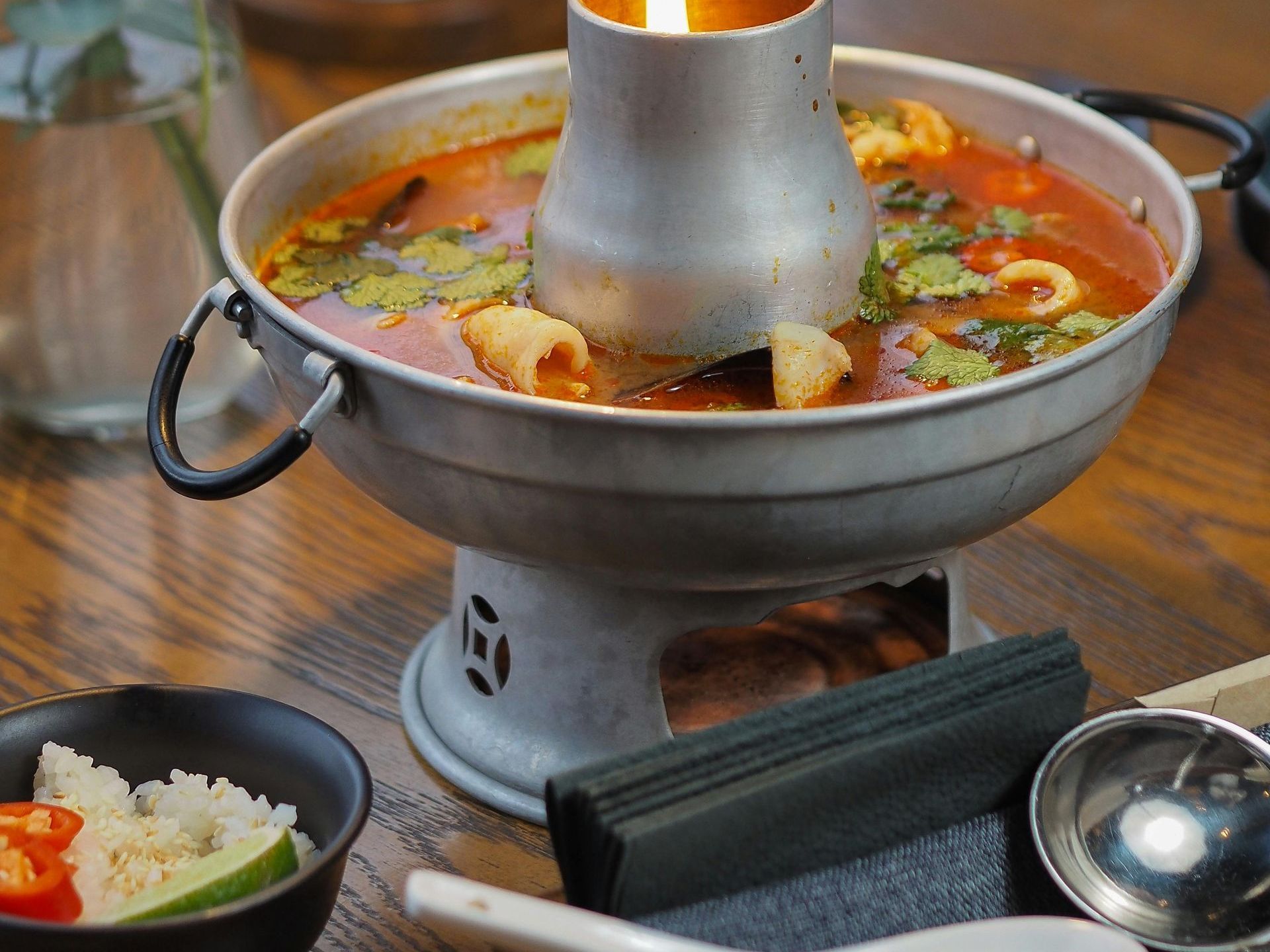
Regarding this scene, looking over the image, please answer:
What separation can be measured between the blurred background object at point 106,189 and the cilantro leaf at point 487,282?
1.99ft

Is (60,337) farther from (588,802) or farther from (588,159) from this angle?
(588,802)

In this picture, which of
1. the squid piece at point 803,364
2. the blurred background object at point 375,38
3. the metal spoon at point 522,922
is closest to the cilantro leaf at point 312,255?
the squid piece at point 803,364

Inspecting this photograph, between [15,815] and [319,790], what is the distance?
7.6 inches

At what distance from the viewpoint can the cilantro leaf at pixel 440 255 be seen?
4.08 feet

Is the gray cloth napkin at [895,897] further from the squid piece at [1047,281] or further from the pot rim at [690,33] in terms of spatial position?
the pot rim at [690,33]

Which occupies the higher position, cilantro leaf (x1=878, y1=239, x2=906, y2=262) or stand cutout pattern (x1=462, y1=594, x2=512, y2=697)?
cilantro leaf (x1=878, y1=239, x2=906, y2=262)

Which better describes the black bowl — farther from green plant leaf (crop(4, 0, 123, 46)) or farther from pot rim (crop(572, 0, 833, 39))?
green plant leaf (crop(4, 0, 123, 46))

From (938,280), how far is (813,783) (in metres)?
0.50

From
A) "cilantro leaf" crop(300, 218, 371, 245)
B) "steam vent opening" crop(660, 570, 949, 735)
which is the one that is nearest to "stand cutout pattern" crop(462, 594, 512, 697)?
"steam vent opening" crop(660, 570, 949, 735)

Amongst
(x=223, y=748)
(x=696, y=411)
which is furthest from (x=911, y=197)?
(x=223, y=748)

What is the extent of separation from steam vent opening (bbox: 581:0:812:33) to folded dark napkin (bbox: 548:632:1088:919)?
534 mm

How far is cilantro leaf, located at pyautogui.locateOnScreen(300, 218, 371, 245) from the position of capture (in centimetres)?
130

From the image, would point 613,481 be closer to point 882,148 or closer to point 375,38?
point 882,148

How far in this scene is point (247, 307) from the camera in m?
1.06
